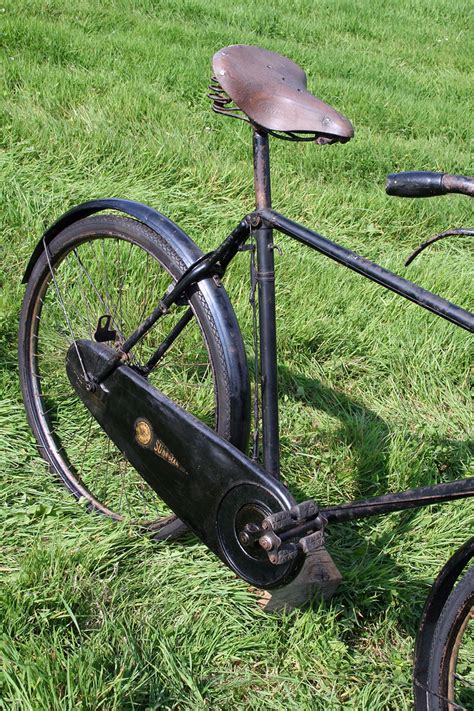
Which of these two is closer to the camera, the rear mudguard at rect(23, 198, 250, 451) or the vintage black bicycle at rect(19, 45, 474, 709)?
the vintage black bicycle at rect(19, 45, 474, 709)

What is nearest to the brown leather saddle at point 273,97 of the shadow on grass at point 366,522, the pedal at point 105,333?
the pedal at point 105,333

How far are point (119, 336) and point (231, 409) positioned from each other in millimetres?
648

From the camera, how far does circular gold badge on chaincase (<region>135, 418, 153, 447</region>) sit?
8.42ft

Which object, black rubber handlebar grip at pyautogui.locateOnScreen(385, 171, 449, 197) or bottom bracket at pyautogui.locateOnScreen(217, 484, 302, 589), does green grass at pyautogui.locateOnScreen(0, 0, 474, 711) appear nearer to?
bottom bracket at pyautogui.locateOnScreen(217, 484, 302, 589)

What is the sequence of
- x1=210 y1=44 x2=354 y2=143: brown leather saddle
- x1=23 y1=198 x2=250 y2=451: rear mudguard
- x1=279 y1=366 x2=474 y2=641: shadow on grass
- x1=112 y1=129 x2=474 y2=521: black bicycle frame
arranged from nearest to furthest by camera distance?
x1=112 y1=129 x2=474 y2=521: black bicycle frame
x1=210 y1=44 x2=354 y2=143: brown leather saddle
x1=23 y1=198 x2=250 y2=451: rear mudguard
x1=279 y1=366 x2=474 y2=641: shadow on grass

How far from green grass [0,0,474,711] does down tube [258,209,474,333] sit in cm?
115

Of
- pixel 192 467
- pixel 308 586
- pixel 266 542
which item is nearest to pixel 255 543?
pixel 266 542

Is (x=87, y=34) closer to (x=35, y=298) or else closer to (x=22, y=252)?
(x=22, y=252)

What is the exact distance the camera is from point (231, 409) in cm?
244

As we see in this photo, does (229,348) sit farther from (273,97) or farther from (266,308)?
(273,97)

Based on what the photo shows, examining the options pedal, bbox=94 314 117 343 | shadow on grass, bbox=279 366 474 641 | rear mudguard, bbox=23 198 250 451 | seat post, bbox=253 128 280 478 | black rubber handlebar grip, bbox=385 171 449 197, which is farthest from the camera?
pedal, bbox=94 314 117 343

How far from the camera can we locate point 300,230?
220cm

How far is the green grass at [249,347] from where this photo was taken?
2.44m

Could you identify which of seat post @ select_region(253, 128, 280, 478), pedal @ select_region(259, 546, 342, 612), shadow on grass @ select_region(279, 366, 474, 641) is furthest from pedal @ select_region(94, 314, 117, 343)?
pedal @ select_region(259, 546, 342, 612)
